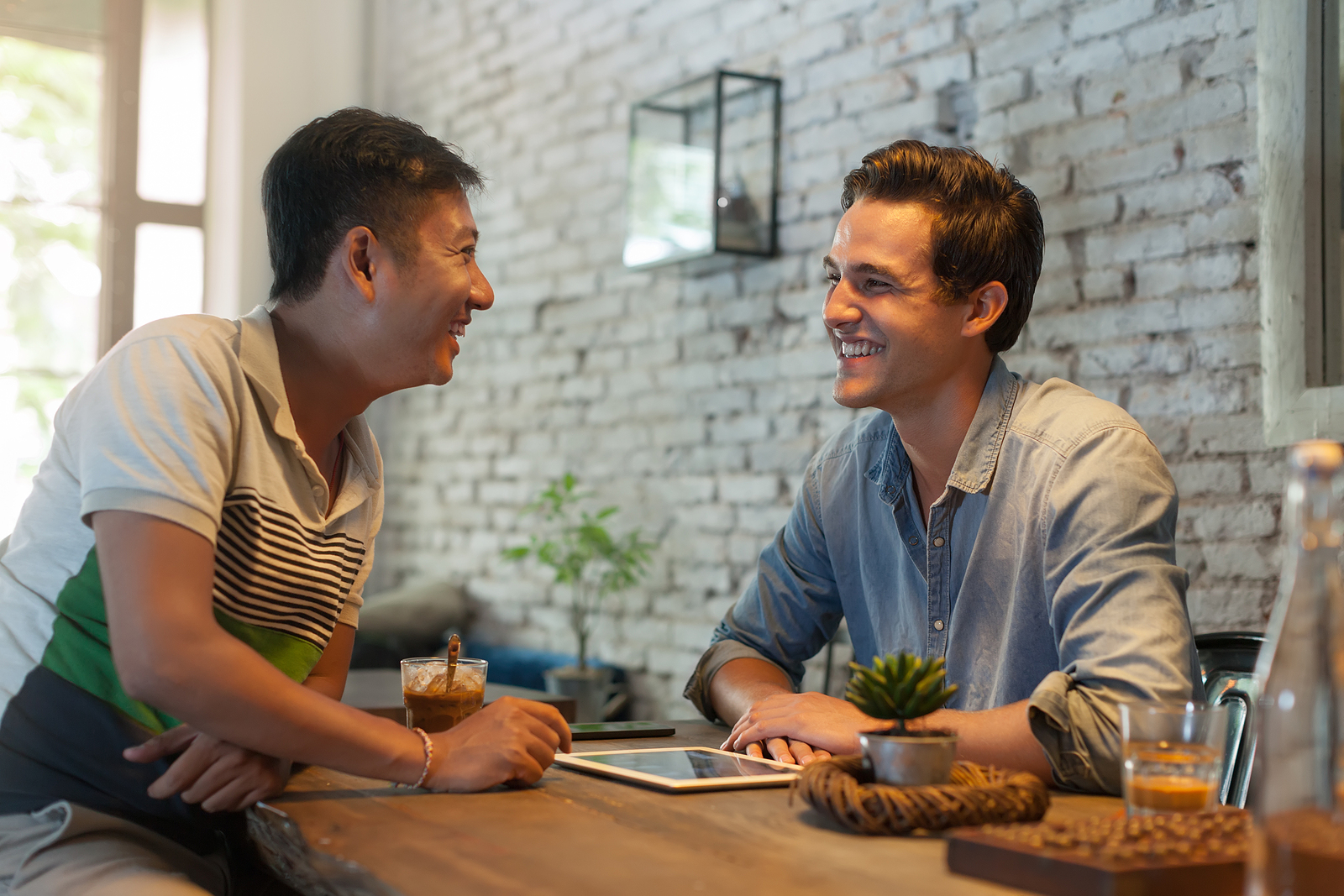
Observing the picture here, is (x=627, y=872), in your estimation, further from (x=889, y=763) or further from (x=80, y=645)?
(x=80, y=645)

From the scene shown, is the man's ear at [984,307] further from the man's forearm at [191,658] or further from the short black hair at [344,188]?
the man's forearm at [191,658]

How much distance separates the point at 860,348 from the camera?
1.90m

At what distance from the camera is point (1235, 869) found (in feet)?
2.89

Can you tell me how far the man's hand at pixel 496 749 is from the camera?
1.29 metres

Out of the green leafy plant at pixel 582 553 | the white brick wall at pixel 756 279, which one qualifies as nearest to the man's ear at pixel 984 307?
the white brick wall at pixel 756 279

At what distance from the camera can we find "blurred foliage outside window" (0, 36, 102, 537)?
5316 millimetres

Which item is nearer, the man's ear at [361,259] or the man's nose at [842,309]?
the man's ear at [361,259]

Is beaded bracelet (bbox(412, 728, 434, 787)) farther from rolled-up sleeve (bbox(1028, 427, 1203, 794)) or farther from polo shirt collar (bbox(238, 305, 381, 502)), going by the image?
rolled-up sleeve (bbox(1028, 427, 1203, 794))

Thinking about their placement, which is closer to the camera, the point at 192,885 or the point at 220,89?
the point at 192,885

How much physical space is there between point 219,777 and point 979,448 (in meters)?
1.07

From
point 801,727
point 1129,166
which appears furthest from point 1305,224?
point 801,727

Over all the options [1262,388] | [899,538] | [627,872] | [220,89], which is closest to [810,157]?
[1262,388]

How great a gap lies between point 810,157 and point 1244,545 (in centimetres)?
163

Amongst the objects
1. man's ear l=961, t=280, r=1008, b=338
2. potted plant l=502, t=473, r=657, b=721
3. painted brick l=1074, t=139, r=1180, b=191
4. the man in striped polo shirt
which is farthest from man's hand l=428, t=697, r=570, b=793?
potted plant l=502, t=473, r=657, b=721
